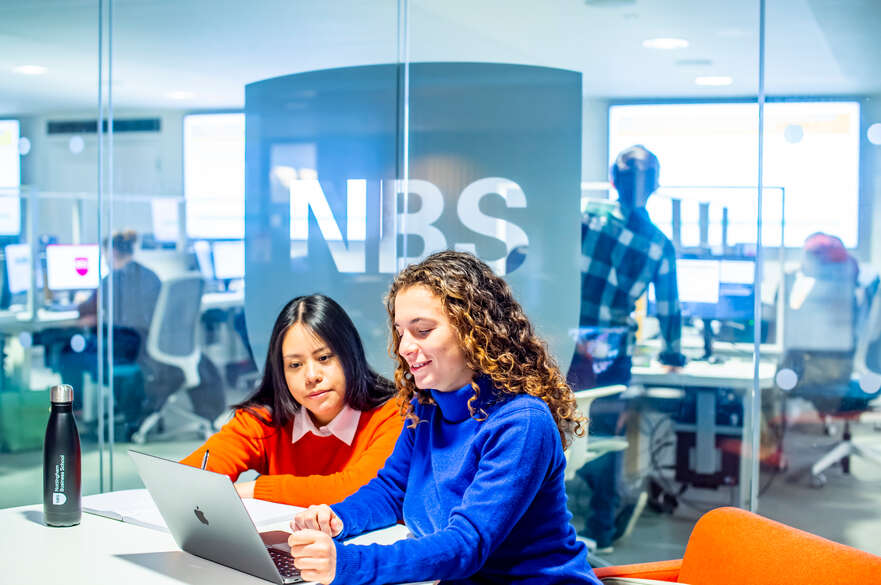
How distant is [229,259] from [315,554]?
2745 mm

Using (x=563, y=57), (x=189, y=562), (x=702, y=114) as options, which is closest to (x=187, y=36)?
(x=563, y=57)

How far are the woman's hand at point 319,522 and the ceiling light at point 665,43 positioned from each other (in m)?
2.39

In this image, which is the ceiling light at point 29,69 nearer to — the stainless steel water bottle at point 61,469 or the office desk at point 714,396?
the stainless steel water bottle at point 61,469

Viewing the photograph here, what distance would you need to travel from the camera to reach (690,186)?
11.4 ft

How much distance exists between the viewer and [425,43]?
3.71 m

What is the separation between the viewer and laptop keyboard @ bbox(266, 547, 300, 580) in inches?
62.0

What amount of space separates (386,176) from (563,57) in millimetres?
864

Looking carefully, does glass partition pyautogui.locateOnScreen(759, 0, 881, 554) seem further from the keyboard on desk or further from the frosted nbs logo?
the keyboard on desk

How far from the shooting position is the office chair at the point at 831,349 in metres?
3.32

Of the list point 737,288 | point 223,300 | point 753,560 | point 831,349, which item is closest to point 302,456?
point 753,560

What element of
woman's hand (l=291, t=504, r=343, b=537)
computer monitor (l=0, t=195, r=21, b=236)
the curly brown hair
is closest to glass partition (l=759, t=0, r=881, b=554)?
the curly brown hair

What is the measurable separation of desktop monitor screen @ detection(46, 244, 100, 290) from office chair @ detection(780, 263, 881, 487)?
2953 millimetres

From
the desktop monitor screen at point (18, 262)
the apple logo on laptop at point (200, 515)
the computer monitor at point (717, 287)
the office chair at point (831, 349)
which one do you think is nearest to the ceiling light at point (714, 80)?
the computer monitor at point (717, 287)

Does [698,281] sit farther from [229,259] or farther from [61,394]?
[61,394]
